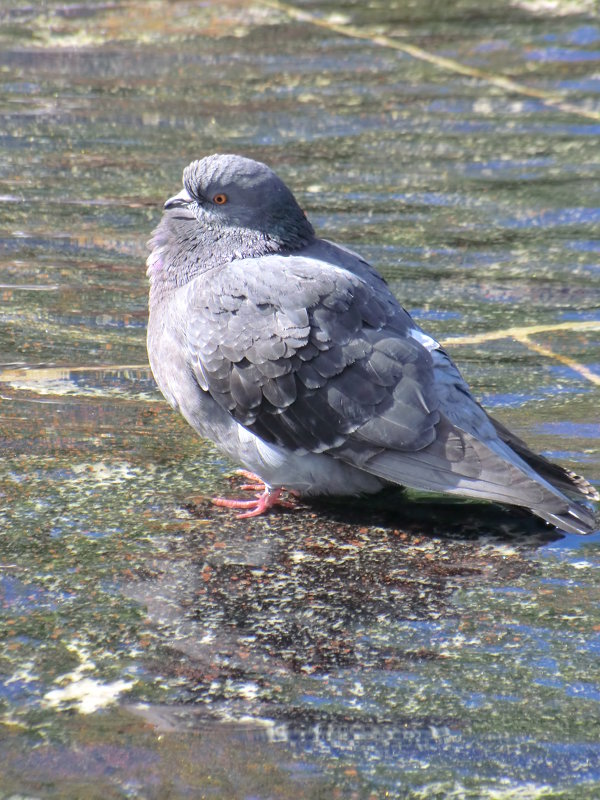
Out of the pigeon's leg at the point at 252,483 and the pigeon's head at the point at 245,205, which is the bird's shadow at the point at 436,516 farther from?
the pigeon's head at the point at 245,205

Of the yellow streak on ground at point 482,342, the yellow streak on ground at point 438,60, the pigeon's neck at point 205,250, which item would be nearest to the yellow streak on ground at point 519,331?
the yellow streak on ground at point 482,342

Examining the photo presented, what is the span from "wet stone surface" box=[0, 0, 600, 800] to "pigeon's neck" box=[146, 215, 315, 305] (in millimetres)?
647

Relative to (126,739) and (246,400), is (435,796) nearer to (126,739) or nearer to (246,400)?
(126,739)

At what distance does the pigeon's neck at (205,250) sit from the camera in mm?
4488

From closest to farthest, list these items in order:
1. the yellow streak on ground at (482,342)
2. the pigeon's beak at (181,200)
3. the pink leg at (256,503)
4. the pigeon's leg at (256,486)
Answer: the pink leg at (256,503) → the pigeon's leg at (256,486) → the pigeon's beak at (181,200) → the yellow streak on ground at (482,342)

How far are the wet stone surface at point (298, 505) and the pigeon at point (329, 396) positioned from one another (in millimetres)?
188

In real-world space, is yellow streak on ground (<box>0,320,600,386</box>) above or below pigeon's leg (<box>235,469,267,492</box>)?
above

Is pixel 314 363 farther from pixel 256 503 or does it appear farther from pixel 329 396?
pixel 256 503

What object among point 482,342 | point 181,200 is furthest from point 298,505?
point 482,342

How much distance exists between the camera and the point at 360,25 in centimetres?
1086

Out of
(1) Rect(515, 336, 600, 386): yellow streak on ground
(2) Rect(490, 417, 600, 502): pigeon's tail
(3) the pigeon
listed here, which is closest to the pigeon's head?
(3) the pigeon

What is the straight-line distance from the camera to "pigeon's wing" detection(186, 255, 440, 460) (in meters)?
4.04

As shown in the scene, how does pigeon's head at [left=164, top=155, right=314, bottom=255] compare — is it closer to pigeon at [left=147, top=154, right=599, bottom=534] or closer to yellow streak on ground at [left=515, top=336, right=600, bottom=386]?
pigeon at [left=147, top=154, right=599, bottom=534]

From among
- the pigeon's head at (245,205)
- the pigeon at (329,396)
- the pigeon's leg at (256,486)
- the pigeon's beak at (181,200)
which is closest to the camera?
the pigeon at (329,396)
